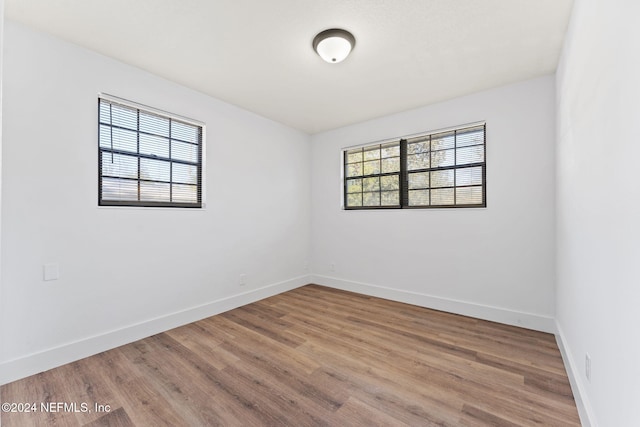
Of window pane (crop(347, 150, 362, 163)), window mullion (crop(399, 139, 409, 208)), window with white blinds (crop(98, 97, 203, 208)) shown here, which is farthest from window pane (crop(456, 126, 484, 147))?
window with white blinds (crop(98, 97, 203, 208))

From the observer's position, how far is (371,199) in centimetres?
425

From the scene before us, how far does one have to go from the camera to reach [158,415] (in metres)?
1.77

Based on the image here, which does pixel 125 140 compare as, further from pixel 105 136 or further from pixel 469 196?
pixel 469 196

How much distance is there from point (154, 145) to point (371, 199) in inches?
113

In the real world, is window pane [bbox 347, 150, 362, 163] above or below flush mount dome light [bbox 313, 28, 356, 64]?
below

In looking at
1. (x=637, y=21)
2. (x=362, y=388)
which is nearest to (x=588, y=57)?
(x=637, y=21)

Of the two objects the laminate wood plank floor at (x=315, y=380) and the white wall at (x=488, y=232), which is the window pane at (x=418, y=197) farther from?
the laminate wood plank floor at (x=315, y=380)

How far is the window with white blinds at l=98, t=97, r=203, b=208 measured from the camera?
2.62m

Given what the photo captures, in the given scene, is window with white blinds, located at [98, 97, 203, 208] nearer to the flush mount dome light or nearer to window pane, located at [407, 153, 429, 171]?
the flush mount dome light

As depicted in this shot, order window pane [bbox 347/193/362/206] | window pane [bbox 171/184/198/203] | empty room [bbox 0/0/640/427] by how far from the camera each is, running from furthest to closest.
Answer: window pane [bbox 347/193/362/206] < window pane [bbox 171/184/198/203] < empty room [bbox 0/0/640/427]

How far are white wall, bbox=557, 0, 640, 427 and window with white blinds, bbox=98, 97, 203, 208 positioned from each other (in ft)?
11.2

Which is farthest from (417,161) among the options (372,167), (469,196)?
(469,196)

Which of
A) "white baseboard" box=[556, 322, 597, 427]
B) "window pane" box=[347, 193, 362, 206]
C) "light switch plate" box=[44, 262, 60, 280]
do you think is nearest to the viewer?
"white baseboard" box=[556, 322, 597, 427]

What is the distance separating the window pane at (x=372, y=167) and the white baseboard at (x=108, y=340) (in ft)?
7.82
